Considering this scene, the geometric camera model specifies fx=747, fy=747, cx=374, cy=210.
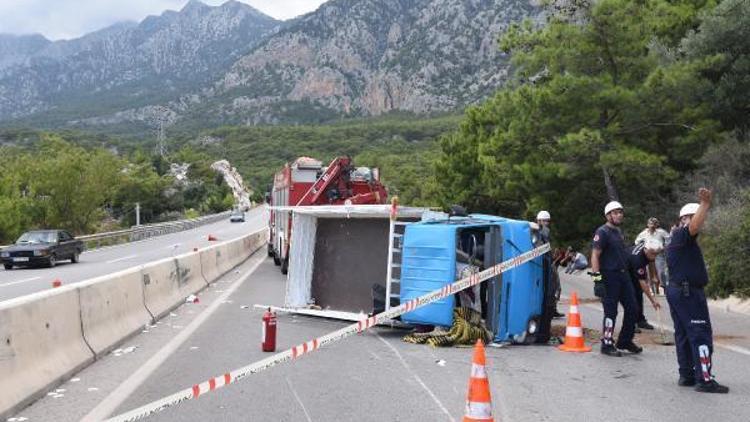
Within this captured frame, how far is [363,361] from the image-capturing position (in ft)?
27.5

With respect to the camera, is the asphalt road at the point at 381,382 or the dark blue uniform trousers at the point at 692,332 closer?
the asphalt road at the point at 381,382

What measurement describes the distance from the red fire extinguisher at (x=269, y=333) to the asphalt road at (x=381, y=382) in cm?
19

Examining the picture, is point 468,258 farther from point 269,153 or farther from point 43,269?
point 269,153

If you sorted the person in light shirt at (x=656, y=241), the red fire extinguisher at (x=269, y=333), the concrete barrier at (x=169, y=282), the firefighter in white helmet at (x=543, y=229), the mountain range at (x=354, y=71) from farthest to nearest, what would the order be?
1. the mountain range at (x=354, y=71)
2. the person in light shirt at (x=656, y=241)
3. the concrete barrier at (x=169, y=282)
4. the firefighter in white helmet at (x=543, y=229)
5. the red fire extinguisher at (x=269, y=333)

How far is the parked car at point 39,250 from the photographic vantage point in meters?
25.1

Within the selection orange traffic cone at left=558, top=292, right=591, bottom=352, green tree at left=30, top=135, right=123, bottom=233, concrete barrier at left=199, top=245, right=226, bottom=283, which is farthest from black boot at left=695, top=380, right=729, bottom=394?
green tree at left=30, top=135, right=123, bottom=233

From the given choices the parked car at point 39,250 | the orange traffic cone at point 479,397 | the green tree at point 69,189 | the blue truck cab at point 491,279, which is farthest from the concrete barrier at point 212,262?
the green tree at point 69,189

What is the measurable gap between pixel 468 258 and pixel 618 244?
6.42ft

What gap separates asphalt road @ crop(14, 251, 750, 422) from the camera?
20.2 ft

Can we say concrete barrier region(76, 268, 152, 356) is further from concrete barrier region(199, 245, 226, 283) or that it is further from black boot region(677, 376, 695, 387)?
concrete barrier region(199, 245, 226, 283)

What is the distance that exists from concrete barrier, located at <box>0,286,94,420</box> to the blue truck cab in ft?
13.6

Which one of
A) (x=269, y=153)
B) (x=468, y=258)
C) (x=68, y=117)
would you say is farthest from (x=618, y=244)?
(x=68, y=117)

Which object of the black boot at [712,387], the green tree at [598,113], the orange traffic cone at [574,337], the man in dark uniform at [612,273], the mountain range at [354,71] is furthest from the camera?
the mountain range at [354,71]

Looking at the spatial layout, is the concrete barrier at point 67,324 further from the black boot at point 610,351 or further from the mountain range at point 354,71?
the mountain range at point 354,71
